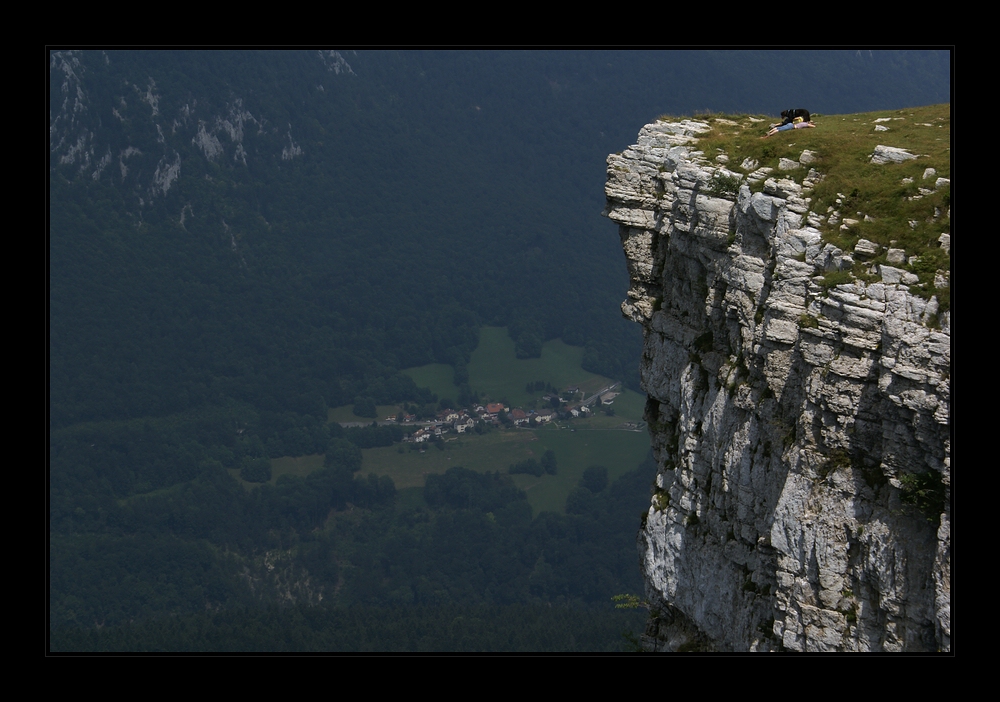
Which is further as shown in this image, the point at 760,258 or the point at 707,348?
the point at 707,348

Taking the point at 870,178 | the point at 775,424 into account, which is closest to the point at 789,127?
the point at 870,178

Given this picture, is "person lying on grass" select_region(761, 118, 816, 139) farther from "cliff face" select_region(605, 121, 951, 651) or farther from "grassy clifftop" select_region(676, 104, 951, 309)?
"cliff face" select_region(605, 121, 951, 651)

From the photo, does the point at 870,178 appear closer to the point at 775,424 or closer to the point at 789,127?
the point at 789,127

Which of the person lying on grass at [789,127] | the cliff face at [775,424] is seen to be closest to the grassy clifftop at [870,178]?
the person lying on grass at [789,127]

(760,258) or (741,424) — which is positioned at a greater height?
(760,258)
